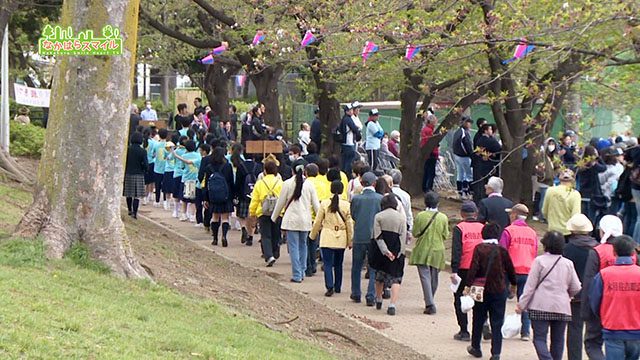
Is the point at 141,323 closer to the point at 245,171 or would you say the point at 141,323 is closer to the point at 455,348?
the point at 455,348

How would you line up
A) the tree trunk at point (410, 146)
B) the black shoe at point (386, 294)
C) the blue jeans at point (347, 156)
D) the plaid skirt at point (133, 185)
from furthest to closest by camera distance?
1. the tree trunk at point (410, 146)
2. the blue jeans at point (347, 156)
3. the plaid skirt at point (133, 185)
4. the black shoe at point (386, 294)

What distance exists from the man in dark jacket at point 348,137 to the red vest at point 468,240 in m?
11.9

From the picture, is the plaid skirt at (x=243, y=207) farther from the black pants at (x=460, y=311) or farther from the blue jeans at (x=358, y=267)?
the black pants at (x=460, y=311)

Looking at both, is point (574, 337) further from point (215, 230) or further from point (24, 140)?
point (24, 140)

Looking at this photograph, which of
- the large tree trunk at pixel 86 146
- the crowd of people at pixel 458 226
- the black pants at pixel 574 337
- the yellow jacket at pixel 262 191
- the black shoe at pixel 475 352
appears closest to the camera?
the crowd of people at pixel 458 226

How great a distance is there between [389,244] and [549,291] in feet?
11.9

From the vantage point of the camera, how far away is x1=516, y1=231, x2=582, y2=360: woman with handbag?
1004 cm

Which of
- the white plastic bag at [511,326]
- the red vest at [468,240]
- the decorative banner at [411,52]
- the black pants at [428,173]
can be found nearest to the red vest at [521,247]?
the red vest at [468,240]

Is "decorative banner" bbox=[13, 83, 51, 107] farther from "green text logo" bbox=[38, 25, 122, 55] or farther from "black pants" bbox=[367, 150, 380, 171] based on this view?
"green text logo" bbox=[38, 25, 122, 55]

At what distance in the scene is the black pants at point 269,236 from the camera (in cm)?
1662

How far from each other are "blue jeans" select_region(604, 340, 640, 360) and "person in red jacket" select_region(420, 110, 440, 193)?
16.0m

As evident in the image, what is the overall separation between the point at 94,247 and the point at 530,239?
5.07 m

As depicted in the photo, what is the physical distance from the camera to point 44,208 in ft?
36.8

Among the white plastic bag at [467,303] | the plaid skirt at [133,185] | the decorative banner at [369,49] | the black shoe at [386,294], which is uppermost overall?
the decorative banner at [369,49]
